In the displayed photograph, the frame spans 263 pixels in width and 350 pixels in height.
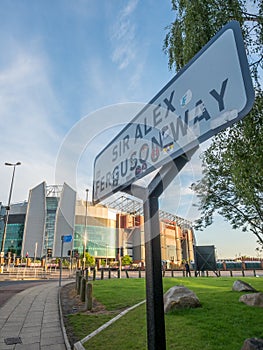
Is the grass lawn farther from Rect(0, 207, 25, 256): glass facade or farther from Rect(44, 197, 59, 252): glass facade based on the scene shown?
Rect(0, 207, 25, 256): glass facade

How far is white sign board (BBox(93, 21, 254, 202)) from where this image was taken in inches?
45.0

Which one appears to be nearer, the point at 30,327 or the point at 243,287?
the point at 30,327

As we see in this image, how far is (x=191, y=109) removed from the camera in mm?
1365

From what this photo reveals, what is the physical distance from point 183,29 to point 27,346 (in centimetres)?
743

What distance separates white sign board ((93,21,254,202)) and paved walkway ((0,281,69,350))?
14.7ft

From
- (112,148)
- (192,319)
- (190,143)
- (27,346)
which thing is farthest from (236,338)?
(190,143)

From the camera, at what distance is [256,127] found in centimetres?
509

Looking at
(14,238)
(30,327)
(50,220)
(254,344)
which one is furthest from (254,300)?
(14,238)

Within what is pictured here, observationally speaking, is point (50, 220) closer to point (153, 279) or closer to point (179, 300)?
point (179, 300)

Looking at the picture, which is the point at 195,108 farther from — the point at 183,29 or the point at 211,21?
the point at 183,29

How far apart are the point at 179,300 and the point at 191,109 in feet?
19.3

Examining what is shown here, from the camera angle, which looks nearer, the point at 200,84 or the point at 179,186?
the point at 200,84

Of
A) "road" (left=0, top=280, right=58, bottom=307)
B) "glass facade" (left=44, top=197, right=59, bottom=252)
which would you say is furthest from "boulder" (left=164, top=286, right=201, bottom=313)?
"glass facade" (left=44, top=197, right=59, bottom=252)

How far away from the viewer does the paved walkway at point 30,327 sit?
484cm
